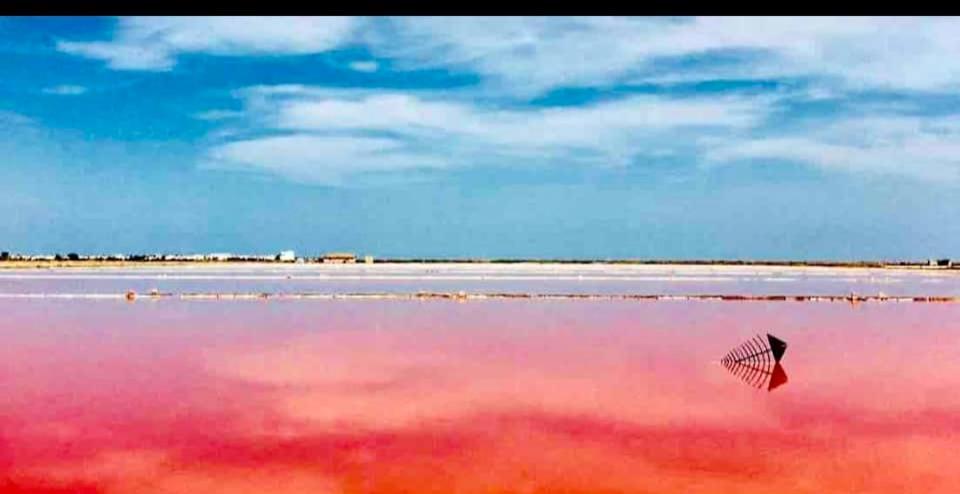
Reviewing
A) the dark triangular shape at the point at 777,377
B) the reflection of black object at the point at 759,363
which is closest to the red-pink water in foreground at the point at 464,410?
the dark triangular shape at the point at 777,377

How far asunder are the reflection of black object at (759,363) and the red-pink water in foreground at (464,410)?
0.34 m

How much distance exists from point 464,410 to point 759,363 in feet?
27.1

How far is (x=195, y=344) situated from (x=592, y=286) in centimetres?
3110

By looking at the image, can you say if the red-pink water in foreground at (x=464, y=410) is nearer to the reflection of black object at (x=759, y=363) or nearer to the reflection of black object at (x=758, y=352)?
the reflection of black object at (x=759, y=363)

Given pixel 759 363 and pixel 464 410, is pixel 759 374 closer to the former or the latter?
pixel 759 363

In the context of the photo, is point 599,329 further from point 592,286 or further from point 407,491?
point 592,286

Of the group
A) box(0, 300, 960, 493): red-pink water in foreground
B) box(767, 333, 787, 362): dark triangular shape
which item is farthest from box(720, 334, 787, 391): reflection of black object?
box(0, 300, 960, 493): red-pink water in foreground

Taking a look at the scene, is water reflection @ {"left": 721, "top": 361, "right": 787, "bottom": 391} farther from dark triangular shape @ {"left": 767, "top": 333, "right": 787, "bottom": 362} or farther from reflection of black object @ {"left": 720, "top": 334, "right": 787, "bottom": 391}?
dark triangular shape @ {"left": 767, "top": 333, "right": 787, "bottom": 362}

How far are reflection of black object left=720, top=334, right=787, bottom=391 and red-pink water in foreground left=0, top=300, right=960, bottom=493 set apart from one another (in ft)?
1.11

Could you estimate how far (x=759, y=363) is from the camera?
1956 cm

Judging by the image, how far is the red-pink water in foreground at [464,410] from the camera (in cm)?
1037
